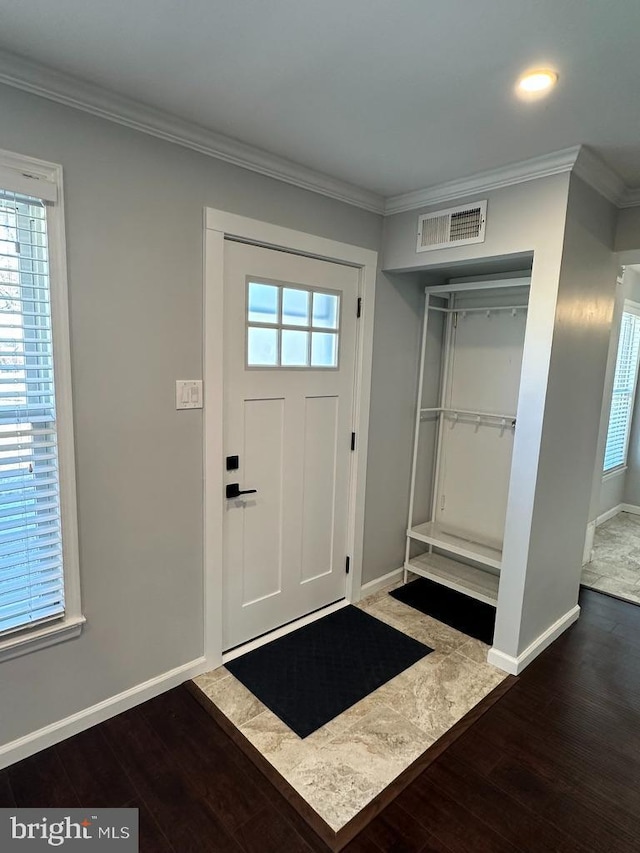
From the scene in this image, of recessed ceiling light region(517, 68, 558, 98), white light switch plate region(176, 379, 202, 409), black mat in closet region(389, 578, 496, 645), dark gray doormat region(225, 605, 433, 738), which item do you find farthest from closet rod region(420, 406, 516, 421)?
recessed ceiling light region(517, 68, 558, 98)

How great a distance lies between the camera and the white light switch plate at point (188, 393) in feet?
6.85

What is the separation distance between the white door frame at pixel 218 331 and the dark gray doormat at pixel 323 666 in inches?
10.8

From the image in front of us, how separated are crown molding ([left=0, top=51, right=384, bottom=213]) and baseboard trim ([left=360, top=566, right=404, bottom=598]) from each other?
240 centimetres

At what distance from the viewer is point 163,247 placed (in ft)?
6.46

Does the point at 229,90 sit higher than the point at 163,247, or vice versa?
the point at 229,90

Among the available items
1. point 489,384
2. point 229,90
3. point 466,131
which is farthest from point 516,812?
point 229,90

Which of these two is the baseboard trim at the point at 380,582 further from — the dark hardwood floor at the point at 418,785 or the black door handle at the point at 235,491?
the black door handle at the point at 235,491

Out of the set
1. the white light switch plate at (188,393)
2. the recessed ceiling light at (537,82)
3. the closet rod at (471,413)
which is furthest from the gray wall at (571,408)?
the white light switch plate at (188,393)

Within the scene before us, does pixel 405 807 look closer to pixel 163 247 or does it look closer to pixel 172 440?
pixel 172 440

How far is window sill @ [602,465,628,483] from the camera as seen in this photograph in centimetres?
484

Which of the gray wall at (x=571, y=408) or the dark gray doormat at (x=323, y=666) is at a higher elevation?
the gray wall at (x=571, y=408)

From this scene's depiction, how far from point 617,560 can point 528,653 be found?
1.99 m

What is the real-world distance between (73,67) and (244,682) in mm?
2579

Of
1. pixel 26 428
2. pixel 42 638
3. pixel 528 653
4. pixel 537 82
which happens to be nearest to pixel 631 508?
pixel 528 653
